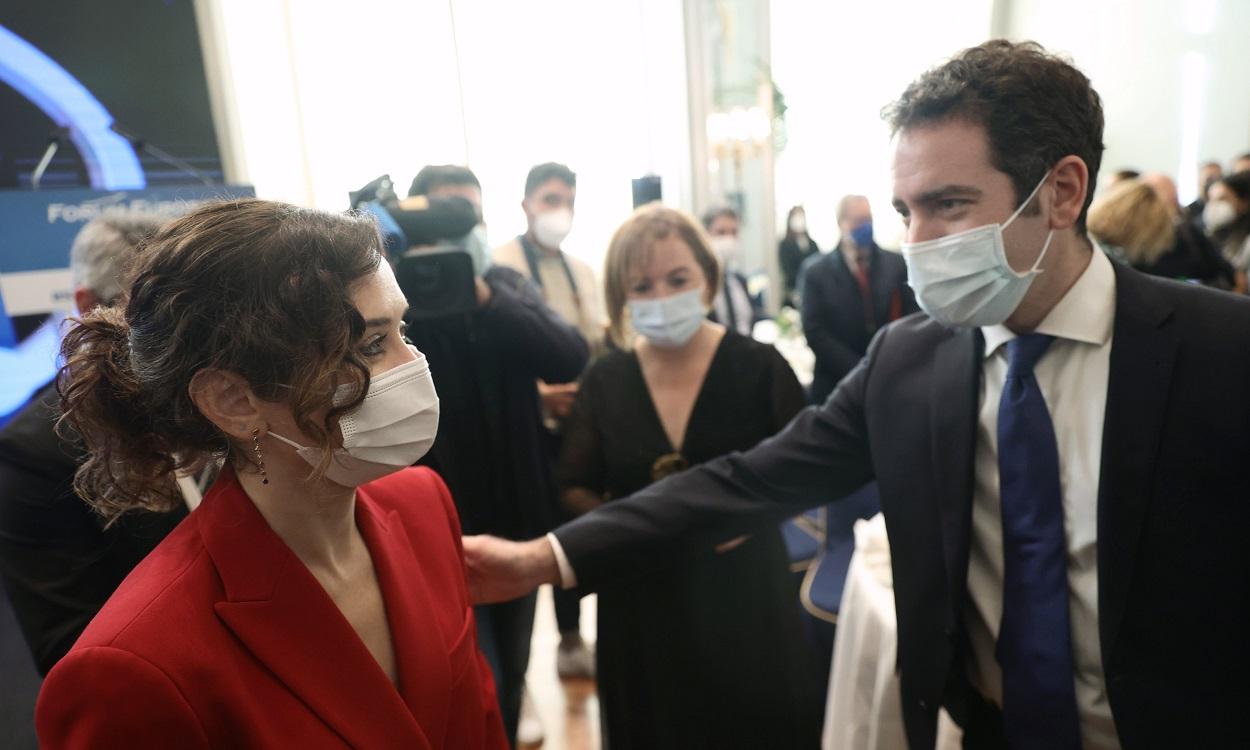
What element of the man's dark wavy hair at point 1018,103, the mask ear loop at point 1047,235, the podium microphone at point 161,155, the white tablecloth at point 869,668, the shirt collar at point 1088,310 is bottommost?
the white tablecloth at point 869,668

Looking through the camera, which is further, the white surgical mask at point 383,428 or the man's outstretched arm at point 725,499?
the man's outstretched arm at point 725,499

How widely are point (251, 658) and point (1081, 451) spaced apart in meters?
1.24

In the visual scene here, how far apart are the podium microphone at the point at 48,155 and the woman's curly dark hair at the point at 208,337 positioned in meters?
3.21

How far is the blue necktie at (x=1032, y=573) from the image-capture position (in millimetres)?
1188

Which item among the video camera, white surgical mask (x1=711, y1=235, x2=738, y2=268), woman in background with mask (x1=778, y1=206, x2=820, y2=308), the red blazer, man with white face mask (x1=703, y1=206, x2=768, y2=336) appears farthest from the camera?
woman in background with mask (x1=778, y1=206, x2=820, y2=308)

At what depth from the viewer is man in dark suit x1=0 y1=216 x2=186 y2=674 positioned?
1164 millimetres

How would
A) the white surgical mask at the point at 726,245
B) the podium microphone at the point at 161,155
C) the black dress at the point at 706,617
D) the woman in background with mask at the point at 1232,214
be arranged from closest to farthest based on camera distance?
1. the black dress at the point at 706,617
2. the podium microphone at the point at 161,155
3. the white surgical mask at the point at 726,245
4. the woman in background with mask at the point at 1232,214

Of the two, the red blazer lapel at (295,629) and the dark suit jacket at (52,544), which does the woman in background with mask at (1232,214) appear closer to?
the red blazer lapel at (295,629)

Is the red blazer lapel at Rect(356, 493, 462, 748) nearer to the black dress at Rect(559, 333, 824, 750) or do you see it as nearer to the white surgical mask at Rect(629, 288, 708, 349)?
the black dress at Rect(559, 333, 824, 750)

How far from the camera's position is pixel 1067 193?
48.5 inches

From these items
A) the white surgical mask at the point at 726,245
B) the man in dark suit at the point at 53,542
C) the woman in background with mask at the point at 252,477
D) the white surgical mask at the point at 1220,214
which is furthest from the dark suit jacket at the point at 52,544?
the white surgical mask at the point at 1220,214

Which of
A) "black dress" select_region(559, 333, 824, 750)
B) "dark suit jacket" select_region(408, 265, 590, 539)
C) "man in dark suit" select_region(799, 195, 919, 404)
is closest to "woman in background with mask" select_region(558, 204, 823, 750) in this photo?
"black dress" select_region(559, 333, 824, 750)

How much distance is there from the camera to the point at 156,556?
89 centimetres

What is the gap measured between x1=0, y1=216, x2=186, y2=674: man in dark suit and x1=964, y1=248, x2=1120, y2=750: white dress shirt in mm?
1401
